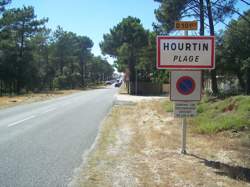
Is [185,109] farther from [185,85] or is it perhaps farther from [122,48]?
[122,48]

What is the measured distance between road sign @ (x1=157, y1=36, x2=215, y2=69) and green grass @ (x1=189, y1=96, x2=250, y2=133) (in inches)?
150

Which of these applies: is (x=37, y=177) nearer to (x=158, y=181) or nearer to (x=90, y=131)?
(x=158, y=181)

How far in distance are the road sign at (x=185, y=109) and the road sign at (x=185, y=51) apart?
894 mm

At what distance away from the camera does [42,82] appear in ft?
246

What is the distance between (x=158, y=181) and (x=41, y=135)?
7.36m

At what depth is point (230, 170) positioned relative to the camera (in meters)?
7.82

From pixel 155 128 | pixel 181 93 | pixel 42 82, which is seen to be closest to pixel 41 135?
pixel 155 128

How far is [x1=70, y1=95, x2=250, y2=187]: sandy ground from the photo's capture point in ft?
23.6

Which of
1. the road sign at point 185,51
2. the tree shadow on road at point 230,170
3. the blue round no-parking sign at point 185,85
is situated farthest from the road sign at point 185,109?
the tree shadow on road at point 230,170

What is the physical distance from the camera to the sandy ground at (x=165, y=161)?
7184 millimetres

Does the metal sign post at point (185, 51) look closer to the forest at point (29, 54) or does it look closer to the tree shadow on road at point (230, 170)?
the tree shadow on road at point (230, 170)

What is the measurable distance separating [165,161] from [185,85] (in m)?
1.86

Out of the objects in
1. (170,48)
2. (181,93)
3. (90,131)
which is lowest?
(90,131)

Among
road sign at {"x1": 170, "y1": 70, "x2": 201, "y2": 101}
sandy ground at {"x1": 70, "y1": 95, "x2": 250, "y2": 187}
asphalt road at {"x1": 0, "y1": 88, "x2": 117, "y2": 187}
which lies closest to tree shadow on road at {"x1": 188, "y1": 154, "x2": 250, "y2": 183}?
sandy ground at {"x1": 70, "y1": 95, "x2": 250, "y2": 187}
